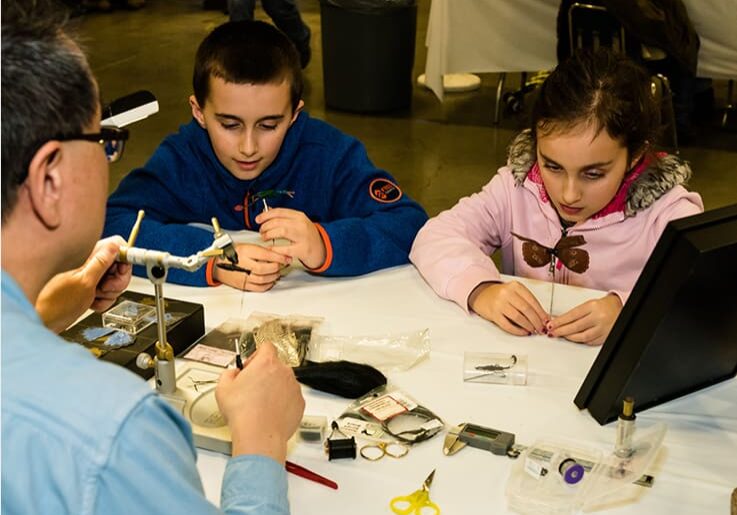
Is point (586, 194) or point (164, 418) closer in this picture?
point (164, 418)

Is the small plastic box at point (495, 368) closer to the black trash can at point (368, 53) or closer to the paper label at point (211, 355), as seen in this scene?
the paper label at point (211, 355)

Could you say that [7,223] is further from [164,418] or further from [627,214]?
[627,214]

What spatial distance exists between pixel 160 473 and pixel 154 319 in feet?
2.82

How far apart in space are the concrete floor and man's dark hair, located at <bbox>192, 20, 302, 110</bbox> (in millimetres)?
1461

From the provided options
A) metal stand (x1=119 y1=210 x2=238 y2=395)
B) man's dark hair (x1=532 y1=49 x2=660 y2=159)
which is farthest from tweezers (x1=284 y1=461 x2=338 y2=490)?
man's dark hair (x1=532 y1=49 x2=660 y2=159)

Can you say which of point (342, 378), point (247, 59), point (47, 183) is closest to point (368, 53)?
point (247, 59)

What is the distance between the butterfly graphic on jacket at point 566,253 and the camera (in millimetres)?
2002

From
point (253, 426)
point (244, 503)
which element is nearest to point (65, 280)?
point (253, 426)

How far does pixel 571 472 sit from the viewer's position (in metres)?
1.24

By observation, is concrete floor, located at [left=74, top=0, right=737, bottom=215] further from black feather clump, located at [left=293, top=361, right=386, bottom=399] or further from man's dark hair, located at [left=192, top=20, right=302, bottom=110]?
black feather clump, located at [left=293, top=361, right=386, bottom=399]

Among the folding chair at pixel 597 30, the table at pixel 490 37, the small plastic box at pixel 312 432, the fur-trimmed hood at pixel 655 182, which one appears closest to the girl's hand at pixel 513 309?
the fur-trimmed hood at pixel 655 182

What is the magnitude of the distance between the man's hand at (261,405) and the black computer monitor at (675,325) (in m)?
0.47

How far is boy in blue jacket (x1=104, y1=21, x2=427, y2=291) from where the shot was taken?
1.89 m

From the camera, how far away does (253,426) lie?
1.21m
